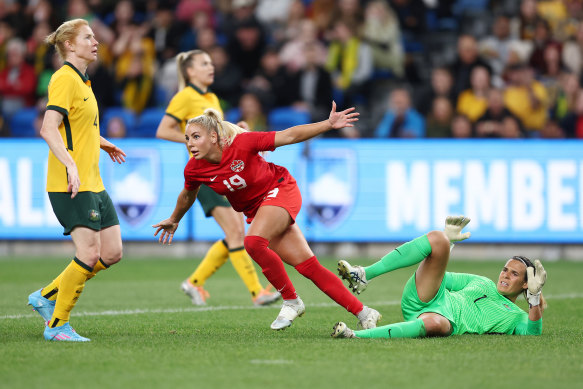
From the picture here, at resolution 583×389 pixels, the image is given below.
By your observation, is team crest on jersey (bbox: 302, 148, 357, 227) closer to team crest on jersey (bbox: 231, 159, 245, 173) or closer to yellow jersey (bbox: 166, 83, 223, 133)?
yellow jersey (bbox: 166, 83, 223, 133)

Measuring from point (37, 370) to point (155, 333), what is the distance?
5.94ft

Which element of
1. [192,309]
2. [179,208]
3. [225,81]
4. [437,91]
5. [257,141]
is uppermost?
[225,81]

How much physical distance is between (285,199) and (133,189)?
825cm

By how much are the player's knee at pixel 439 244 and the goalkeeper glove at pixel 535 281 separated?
0.59 m

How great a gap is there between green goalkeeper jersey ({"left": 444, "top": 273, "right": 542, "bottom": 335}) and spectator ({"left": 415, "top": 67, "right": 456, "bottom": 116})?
942 centimetres

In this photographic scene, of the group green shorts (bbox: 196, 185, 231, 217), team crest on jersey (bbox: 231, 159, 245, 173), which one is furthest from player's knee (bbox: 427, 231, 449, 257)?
green shorts (bbox: 196, 185, 231, 217)

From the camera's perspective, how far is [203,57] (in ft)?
31.7

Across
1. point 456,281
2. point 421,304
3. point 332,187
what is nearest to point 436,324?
point 421,304

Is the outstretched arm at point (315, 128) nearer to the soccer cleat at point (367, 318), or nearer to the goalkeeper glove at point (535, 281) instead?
the soccer cleat at point (367, 318)

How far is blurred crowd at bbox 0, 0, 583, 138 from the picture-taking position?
1602 cm

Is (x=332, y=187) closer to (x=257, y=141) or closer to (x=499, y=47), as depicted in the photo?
(x=499, y=47)

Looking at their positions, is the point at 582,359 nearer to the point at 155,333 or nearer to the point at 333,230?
the point at 155,333

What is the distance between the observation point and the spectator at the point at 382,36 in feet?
56.8

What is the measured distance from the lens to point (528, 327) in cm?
707
